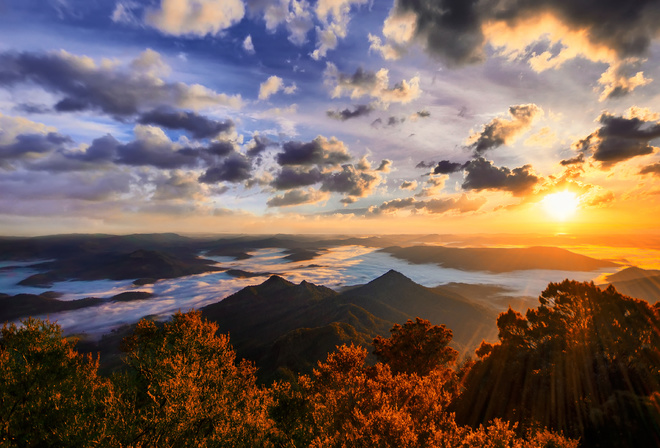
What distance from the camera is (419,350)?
182 feet

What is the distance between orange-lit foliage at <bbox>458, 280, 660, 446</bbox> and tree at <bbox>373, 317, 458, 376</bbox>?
13.7 m

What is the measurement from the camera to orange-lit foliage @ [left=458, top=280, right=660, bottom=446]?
80.5 ft

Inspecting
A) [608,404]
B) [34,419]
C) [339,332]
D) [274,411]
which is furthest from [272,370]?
[608,404]

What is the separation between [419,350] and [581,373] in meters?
27.8

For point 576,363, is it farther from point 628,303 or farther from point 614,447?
point 628,303

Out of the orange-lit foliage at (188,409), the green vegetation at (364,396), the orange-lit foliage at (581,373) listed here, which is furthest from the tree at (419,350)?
the orange-lit foliage at (188,409)

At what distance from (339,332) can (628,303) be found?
11803 cm

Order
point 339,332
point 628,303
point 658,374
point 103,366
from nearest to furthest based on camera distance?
point 658,374
point 628,303
point 339,332
point 103,366

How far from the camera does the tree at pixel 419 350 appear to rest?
55.2 metres

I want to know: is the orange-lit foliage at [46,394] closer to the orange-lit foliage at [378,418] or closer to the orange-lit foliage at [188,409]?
the orange-lit foliage at [188,409]

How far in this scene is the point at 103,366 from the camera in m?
162

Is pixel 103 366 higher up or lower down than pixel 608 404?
lower down

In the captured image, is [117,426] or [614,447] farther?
[614,447]

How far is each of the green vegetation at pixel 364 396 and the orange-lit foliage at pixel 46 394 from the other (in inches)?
4.4
